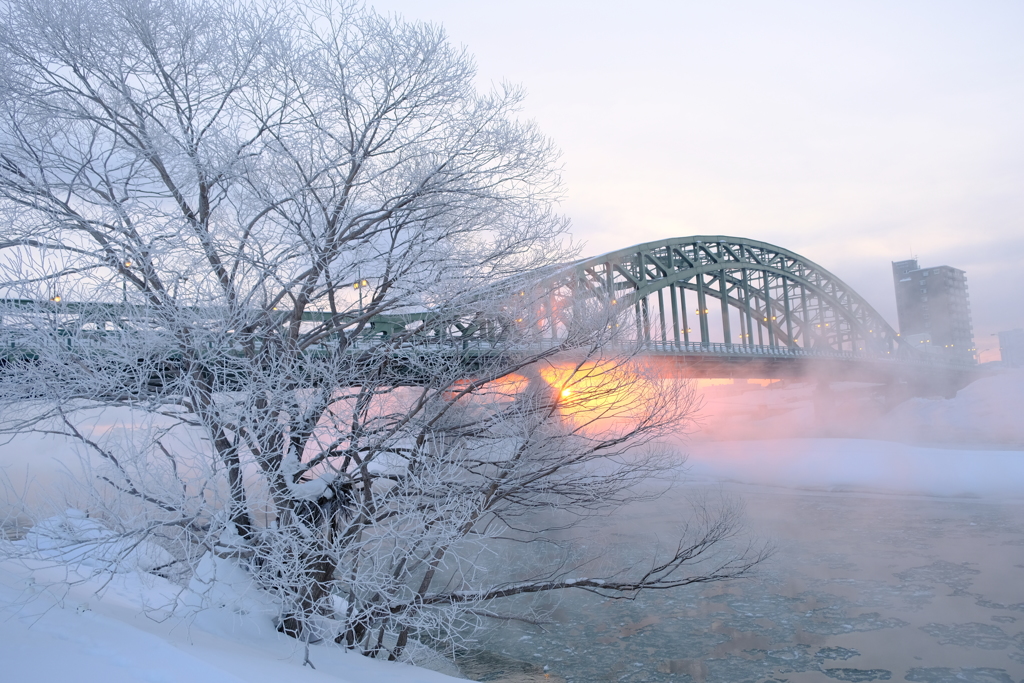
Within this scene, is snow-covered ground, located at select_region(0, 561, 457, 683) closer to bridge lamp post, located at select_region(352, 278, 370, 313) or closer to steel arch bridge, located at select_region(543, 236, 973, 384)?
bridge lamp post, located at select_region(352, 278, 370, 313)

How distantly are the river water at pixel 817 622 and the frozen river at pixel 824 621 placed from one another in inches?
1.1

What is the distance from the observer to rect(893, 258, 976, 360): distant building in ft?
477

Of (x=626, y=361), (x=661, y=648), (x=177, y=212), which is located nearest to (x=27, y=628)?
(x=177, y=212)

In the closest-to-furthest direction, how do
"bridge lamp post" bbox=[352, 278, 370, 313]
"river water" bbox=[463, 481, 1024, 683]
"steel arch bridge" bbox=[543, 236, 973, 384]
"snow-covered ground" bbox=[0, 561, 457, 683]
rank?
1. "snow-covered ground" bbox=[0, 561, 457, 683]
2. "bridge lamp post" bbox=[352, 278, 370, 313]
3. "river water" bbox=[463, 481, 1024, 683]
4. "steel arch bridge" bbox=[543, 236, 973, 384]

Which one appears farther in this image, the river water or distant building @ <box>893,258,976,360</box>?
distant building @ <box>893,258,976,360</box>

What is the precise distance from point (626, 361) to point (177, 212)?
550 cm

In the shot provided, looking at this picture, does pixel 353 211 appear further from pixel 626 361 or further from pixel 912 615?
pixel 912 615

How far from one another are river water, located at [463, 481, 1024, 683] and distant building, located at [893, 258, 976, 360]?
148 metres

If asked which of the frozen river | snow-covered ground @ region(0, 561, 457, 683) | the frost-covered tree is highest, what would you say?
the frost-covered tree

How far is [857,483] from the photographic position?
26406 mm

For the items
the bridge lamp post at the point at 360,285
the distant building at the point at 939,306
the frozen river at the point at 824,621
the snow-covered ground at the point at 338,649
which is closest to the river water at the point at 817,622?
the frozen river at the point at 824,621

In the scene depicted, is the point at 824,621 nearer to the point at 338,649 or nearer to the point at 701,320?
the point at 338,649

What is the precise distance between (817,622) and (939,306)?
544 feet

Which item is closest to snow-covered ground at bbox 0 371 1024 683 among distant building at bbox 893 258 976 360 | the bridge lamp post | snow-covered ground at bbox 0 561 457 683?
snow-covered ground at bbox 0 561 457 683
